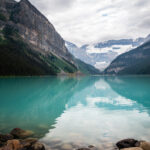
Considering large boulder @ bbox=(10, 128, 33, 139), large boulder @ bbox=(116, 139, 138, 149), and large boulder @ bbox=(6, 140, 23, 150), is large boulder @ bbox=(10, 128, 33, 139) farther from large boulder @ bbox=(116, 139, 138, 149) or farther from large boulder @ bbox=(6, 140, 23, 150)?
large boulder @ bbox=(116, 139, 138, 149)

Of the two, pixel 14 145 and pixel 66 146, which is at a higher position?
pixel 14 145

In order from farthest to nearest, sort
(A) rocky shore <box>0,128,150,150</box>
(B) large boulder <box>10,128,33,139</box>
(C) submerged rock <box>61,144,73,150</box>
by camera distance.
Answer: (B) large boulder <box>10,128,33,139</box> → (C) submerged rock <box>61,144,73,150</box> → (A) rocky shore <box>0,128,150,150</box>

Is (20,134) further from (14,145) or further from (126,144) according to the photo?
(126,144)

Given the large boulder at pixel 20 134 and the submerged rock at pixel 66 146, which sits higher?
the large boulder at pixel 20 134

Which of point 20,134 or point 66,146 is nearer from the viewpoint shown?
point 66,146

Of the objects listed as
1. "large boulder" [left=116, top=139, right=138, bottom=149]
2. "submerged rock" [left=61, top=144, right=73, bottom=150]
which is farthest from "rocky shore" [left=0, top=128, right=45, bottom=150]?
"large boulder" [left=116, top=139, right=138, bottom=149]

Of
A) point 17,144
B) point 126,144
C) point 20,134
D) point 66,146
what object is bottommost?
point 66,146

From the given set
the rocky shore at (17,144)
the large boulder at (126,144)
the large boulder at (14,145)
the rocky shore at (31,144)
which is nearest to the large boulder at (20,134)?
the rocky shore at (31,144)

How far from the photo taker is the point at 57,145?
15102mm

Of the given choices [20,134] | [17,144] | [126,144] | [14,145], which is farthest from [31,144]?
[126,144]

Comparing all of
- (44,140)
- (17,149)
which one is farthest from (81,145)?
(17,149)

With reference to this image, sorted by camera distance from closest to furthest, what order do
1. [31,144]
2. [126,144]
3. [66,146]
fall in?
[31,144], [126,144], [66,146]

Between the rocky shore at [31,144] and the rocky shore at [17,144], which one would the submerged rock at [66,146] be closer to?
the rocky shore at [31,144]

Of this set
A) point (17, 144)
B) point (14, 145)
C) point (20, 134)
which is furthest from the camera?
point (20, 134)
